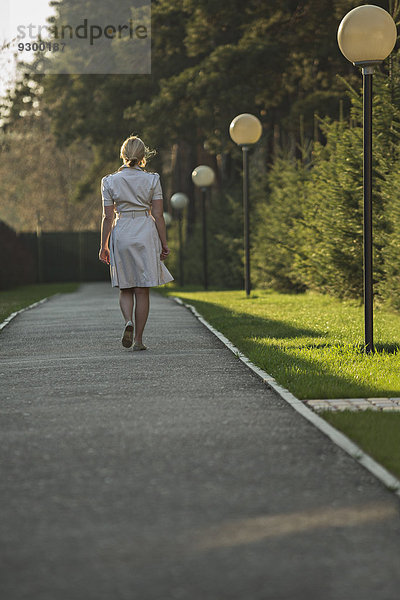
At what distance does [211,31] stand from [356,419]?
2273 cm

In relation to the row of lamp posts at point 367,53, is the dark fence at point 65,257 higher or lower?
lower

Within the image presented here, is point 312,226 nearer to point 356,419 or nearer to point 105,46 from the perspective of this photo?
A: point 356,419

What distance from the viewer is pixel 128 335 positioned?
9250mm

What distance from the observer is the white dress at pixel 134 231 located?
9.25 meters

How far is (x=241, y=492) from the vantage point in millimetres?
4125

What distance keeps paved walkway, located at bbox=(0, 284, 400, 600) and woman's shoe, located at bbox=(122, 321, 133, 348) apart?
1969 mm

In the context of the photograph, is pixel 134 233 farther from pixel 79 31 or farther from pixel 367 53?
pixel 79 31

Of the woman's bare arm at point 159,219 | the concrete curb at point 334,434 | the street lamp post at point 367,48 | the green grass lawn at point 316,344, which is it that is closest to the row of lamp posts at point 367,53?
the street lamp post at point 367,48

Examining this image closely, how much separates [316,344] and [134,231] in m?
2.18

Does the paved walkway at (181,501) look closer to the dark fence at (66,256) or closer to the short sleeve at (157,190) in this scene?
the short sleeve at (157,190)

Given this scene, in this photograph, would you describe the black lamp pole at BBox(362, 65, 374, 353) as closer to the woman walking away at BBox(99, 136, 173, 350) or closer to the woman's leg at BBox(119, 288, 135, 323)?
the woman walking away at BBox(99, 136, 173, 350)

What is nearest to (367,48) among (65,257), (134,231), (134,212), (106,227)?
(134,212)

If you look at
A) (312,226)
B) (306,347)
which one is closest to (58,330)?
(306,347)

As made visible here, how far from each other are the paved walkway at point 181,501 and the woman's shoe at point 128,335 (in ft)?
6.46
